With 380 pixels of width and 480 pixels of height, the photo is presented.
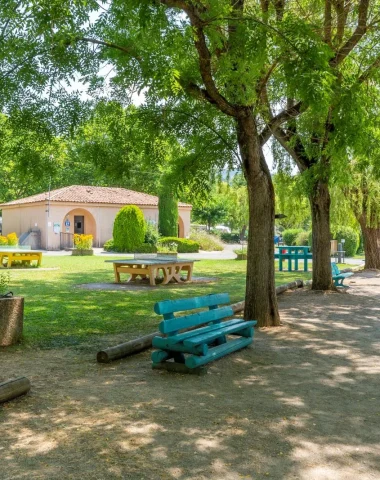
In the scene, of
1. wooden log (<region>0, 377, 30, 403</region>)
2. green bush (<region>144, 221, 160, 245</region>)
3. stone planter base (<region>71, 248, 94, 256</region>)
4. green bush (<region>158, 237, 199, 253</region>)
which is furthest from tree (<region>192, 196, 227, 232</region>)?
wooden log (<region>0, 377, 30, 403</region>)

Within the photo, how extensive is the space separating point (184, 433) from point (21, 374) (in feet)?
8.44

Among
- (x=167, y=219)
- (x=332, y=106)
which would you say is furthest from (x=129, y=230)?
(x=332, y=106)

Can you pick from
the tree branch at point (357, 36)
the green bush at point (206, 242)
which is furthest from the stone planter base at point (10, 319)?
the green bush at point (206, 242)

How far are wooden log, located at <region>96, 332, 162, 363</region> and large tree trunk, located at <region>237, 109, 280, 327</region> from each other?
2342 millimetres

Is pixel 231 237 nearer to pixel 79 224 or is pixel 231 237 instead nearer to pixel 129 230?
pixel 79 224

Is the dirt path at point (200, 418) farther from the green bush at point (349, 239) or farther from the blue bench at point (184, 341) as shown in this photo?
the green bush at point (349, 239)

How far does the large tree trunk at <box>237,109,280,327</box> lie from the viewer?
901 centimetres

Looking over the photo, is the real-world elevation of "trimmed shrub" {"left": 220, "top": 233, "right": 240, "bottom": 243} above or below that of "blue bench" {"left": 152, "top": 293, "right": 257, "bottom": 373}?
above

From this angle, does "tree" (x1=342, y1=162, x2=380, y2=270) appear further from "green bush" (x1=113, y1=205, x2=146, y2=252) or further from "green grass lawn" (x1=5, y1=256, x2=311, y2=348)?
"green bush" (x1=113, y1=205, x2=146, y2=252)

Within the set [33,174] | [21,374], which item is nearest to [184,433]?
[21,374]

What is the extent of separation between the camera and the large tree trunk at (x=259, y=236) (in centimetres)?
901

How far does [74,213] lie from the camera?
45.1 m

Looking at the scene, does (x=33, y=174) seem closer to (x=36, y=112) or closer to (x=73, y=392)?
(x=36, y=112)

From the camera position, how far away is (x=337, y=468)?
367 cm
